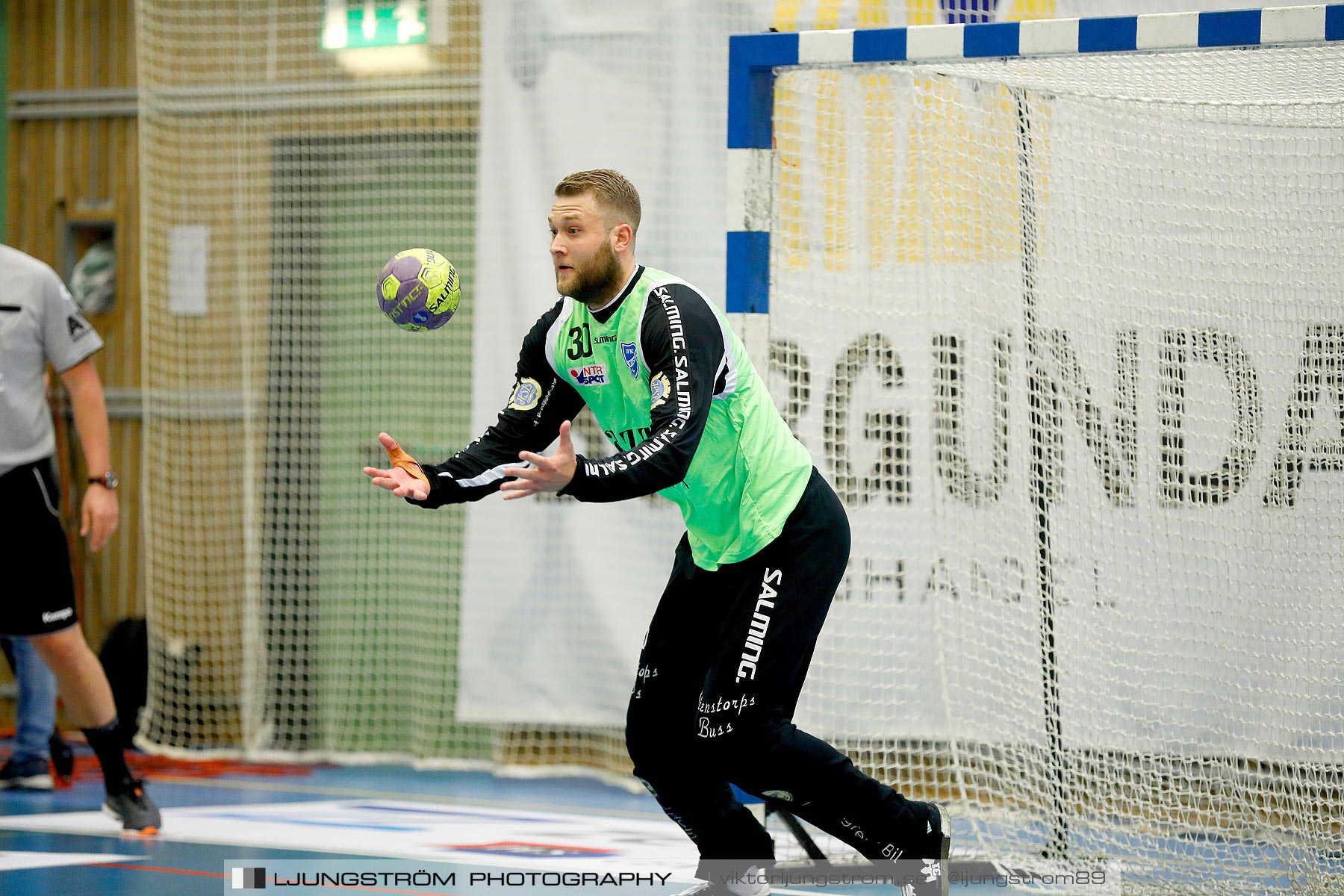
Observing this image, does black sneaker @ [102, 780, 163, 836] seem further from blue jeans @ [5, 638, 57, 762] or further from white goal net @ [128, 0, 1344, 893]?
white goal net @ [128, 0, 1344, 893]

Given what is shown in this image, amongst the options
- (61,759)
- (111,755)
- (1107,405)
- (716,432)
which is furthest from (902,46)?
(61,759)

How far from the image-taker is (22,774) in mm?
6918

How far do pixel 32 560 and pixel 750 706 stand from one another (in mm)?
3054

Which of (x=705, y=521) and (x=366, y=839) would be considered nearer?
(x=705, y=521)

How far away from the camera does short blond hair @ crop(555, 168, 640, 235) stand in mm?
4043

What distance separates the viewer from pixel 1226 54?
4.94 m

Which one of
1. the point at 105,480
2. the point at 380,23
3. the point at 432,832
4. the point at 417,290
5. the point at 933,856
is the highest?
the point at 380,23

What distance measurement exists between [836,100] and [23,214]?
210 inches

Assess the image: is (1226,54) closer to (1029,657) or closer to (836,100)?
(836,100)

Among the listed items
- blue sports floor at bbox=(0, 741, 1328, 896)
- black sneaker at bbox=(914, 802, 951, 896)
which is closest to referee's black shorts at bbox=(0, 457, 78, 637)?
blue sports floor at bbox=(0, 741, 1328, 896)

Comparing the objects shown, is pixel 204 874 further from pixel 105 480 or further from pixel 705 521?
pixel 705 521

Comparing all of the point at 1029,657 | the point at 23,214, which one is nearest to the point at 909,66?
the point at 1029,657

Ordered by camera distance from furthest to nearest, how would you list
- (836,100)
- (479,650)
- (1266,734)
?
(479,650), (836,100), (1266,734)

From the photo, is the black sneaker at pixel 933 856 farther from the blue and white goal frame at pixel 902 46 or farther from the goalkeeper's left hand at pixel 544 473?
the blue and white goal frame at pixel 902 46
